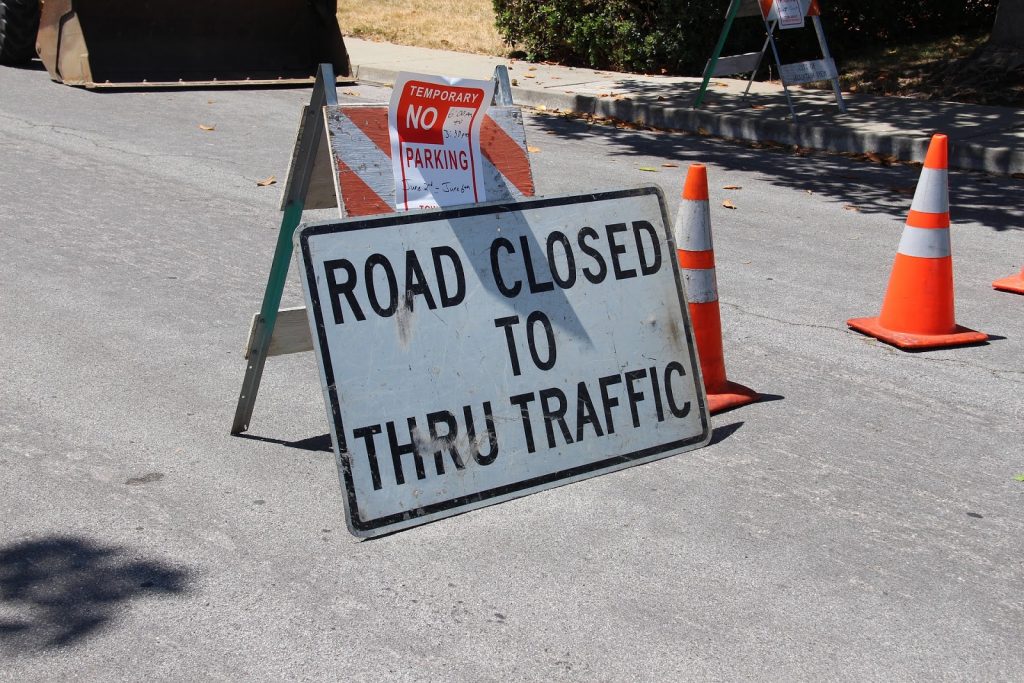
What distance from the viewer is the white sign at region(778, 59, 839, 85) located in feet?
37.3

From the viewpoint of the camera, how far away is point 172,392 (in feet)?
15.7

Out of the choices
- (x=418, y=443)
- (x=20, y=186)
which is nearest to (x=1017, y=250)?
(x=418, y=443)

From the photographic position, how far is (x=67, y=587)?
3277 mm

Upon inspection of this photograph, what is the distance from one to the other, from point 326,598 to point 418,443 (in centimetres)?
54

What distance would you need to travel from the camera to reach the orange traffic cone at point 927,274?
5.39 metres

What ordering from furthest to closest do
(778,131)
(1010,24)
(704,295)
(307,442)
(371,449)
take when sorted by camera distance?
(1010,24), (778,131), (704,295), (307,442), (371,449)

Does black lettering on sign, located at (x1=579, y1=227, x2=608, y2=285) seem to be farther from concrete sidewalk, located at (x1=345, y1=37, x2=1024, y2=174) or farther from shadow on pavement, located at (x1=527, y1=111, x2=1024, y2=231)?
concrete sidewalk, located at (x1=345, y1=37, x2=1024, y2=174)

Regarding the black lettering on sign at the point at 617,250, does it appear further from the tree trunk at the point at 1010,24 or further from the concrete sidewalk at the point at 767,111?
the tree trunk at the point at 1010,24

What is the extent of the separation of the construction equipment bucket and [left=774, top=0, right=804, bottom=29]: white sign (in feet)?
15.7

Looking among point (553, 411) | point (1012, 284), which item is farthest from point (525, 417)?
point (1012, 284)

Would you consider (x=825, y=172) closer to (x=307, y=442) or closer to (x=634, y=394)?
(x=634, y=394)

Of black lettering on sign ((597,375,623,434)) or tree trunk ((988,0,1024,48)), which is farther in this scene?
tree trunk ((988,0,1024,48))

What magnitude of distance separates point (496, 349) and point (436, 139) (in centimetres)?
75

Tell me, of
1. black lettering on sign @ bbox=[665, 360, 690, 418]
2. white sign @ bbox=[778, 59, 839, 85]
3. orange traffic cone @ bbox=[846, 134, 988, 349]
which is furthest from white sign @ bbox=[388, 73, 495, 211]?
white sign @ bbox=[778, 59, 839, 85]
